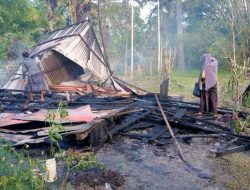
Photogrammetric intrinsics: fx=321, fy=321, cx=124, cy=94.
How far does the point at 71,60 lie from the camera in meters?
14.9

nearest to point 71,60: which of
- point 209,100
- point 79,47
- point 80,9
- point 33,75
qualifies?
point 79,47

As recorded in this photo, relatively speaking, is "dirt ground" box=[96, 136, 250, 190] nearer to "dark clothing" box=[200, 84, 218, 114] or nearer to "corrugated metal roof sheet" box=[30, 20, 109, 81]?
"dark clothing" box=[200, 84, 218, 114]

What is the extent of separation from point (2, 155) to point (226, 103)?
8.98 metres

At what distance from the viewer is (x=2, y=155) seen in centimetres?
390

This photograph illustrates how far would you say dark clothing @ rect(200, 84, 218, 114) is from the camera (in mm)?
9305

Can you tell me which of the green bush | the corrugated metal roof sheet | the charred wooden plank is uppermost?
the corrugated metal roof sheet

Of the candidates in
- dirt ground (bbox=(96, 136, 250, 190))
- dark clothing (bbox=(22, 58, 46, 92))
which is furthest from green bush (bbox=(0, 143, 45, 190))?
dark clothing (bbox=(22, 58, 46, 92))

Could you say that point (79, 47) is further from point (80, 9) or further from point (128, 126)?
point (80, 9)

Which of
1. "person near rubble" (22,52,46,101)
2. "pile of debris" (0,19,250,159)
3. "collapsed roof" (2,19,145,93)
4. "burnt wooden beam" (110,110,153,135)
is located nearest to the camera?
"pile of debris" (0,19,250,159)

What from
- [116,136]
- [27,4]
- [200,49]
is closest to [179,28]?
[200,49]

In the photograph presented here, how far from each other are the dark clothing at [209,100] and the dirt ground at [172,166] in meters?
2.47

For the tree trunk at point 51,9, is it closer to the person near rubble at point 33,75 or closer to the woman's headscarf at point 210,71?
the person near rubble at point 33,75

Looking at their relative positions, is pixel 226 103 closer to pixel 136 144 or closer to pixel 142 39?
pixel 136 144

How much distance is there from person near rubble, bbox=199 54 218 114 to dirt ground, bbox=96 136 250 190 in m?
2.49
